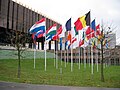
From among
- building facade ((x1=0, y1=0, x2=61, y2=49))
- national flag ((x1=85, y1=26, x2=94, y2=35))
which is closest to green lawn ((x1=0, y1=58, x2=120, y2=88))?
national flag ((x1=85, y1=26, x2=94, y2=35))

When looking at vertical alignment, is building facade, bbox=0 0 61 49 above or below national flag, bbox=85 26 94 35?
above

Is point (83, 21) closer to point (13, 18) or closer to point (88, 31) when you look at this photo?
point (88, 31)

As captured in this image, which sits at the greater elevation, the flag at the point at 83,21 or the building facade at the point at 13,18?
the building facade at the point at 13,18

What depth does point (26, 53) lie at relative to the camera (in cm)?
6228

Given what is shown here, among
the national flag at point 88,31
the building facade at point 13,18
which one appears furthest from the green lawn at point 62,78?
the building facade at point 13,18

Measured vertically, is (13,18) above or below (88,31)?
above

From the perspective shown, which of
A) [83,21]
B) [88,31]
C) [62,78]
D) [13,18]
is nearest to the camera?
[62,78]

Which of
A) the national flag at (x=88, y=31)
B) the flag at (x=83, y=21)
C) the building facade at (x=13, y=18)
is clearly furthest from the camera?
the building facade at (x=13, y=18)

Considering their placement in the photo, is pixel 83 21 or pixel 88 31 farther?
pixel 88 31

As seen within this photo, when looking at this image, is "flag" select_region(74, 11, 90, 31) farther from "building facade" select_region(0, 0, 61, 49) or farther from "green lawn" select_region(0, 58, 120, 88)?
"building facade" select_region(0, 0, 61, 49)

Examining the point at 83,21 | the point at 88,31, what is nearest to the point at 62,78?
the point at 83,21

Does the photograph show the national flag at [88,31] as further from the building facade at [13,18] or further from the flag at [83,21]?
the building facade at [13,18]

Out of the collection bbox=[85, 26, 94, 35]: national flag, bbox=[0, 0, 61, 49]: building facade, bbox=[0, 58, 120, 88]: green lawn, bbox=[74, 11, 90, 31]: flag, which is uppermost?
bbox=[0, 0, 61, 49]: building facade

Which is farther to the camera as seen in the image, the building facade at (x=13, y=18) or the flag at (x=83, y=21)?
the building facade at (x=13, y=18)
